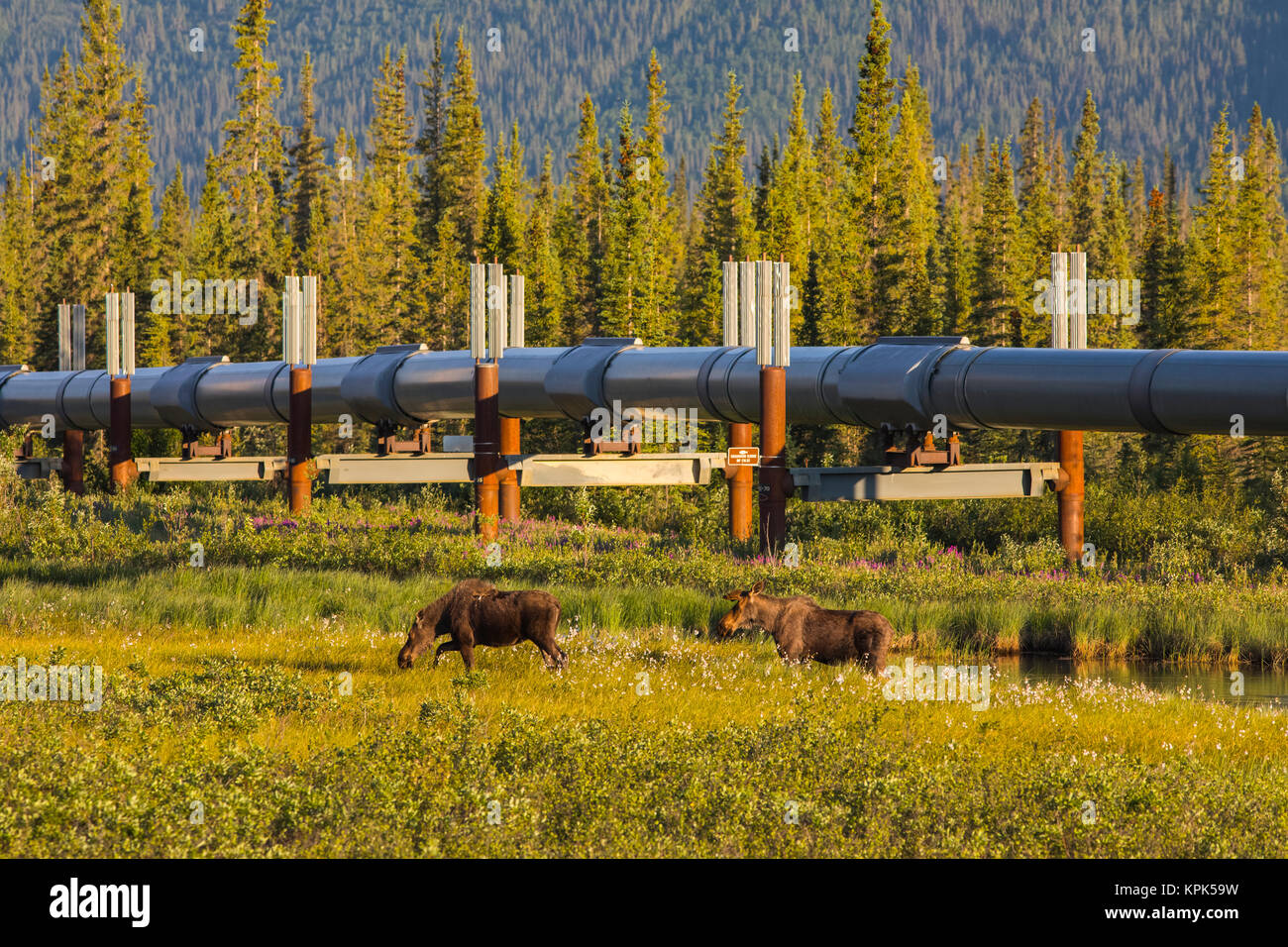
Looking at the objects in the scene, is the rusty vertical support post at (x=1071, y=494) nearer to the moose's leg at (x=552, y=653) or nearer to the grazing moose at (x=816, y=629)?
the grazing moose at (x=816, y=629)

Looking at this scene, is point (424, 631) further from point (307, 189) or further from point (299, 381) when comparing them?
point (307, 189)

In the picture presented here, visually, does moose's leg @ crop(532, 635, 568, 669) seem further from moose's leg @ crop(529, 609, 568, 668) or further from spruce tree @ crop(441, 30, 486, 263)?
spruce tree @ crop(441, 30, 486, 263)

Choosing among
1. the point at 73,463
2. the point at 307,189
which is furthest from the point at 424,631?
the point at 307,189

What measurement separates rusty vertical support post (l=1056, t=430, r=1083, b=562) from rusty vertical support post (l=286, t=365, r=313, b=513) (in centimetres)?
1631

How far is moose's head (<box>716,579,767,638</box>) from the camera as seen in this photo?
16438mm

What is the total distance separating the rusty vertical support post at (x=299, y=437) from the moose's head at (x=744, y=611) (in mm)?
19065

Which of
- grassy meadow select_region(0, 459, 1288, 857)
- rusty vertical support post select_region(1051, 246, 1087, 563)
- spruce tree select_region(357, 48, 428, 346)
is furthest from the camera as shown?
spruce tree select_region(357, 48, 428, 346)

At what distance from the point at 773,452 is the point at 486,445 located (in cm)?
583

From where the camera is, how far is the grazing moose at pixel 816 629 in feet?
55.4

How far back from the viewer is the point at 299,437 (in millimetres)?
33875

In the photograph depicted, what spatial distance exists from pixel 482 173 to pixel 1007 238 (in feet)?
97.9

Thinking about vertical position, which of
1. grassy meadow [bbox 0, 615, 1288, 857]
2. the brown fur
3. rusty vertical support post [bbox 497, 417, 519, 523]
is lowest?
grassy meadow [bbox 0, 615, 1288, 857]

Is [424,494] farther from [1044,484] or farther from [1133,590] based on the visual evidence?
[1133,590]

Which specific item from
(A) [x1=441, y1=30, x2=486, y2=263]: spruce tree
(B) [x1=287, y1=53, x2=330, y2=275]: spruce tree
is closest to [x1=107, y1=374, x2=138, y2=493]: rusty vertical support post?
(A) [x1=441, y1=30, x2=486, y2=263]: spruce tree
